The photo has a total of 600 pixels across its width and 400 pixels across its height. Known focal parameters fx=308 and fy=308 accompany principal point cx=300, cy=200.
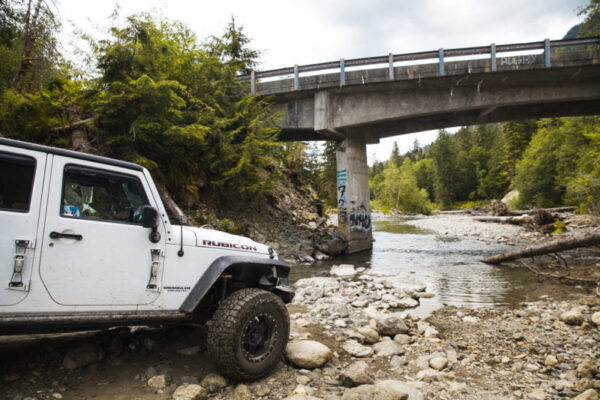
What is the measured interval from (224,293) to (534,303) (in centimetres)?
692

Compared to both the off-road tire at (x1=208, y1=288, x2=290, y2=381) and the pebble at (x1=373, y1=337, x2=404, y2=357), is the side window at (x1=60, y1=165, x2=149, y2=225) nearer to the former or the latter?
the off-road tire at (x1=208, y1=288, x2=290, y2=381)

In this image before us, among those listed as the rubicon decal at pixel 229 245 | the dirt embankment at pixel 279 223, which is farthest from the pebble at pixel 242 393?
the dirt embankment at pixel 279 223

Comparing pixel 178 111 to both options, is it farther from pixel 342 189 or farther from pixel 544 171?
pixel 544 171

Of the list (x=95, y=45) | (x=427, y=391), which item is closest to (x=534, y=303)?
(x=427, y=391)

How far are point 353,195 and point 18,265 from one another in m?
Result: 15.9

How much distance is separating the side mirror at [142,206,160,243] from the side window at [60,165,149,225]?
0.57ft

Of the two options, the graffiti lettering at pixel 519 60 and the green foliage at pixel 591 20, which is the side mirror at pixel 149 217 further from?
the green foliage at pixel 591 20

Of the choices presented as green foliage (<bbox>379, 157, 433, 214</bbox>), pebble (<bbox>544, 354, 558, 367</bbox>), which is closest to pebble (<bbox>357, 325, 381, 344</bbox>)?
pebble (<bbox>544, 354, 558, 367</bbox>)

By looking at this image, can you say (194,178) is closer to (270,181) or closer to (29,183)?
(270,181)

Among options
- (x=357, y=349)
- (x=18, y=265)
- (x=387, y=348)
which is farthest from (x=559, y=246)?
(x=18, y=265)

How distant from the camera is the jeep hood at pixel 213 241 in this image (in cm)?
323

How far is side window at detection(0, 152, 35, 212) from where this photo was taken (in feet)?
7.88

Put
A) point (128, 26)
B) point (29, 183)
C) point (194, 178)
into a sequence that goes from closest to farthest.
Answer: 1. point (29, 183)
2. point (128, 26)
3. point (194, 178)

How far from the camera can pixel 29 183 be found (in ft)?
8.29
